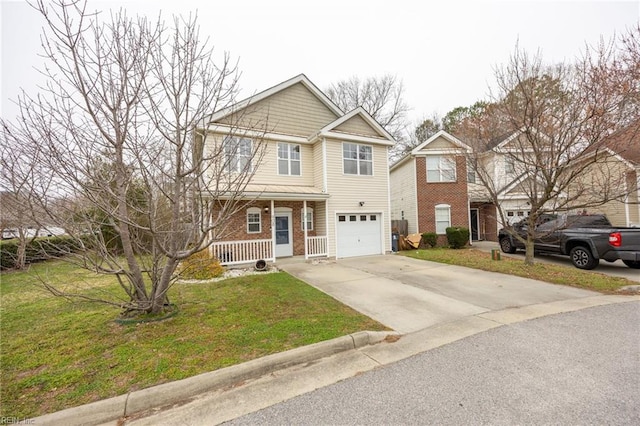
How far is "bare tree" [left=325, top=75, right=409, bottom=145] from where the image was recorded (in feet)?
91.7

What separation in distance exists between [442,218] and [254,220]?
36.1 feet

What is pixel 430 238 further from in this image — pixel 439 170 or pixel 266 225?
pixel 266 225

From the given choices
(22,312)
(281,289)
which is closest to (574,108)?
(281,289)

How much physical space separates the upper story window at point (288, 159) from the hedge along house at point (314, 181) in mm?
45

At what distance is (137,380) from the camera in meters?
2.93

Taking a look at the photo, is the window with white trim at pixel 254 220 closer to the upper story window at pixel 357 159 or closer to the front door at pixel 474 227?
the upper story window at pixel 357 159

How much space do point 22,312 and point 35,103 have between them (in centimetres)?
483

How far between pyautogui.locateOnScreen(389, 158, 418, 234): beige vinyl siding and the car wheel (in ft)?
14.1

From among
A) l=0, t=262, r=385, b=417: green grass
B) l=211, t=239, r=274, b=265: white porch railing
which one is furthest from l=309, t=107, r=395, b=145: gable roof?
l=0, t=262, r=385, b=417: green grass

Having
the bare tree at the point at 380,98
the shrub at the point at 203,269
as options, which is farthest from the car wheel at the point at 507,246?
the bare tree at the point at 380,98

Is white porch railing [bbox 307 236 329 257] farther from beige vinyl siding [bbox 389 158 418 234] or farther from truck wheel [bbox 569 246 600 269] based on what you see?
truck wheel [bbox 569 246 600 269]

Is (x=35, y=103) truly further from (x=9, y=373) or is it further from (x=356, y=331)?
(x=356, y=331)

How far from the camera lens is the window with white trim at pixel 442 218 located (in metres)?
15.9

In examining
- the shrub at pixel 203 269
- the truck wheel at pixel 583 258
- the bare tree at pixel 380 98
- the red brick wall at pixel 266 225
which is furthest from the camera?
the bare tree at pixel 380 98
